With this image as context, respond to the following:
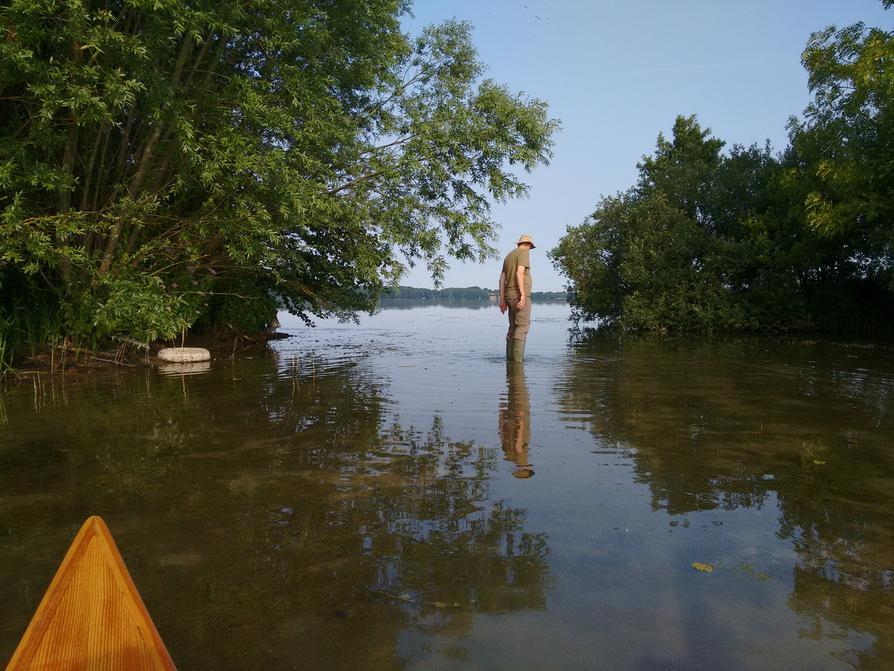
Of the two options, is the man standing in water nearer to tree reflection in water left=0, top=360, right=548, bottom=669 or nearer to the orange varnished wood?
tree reflection in water left=0, top=360, right=548, bottom=669

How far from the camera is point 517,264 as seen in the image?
1256 centimetres

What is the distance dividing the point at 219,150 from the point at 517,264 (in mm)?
5820

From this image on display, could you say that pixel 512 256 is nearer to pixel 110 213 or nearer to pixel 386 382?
pixel 386 382

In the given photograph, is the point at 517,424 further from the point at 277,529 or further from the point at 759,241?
the point at 759,241

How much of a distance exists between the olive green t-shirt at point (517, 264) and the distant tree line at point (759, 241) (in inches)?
545

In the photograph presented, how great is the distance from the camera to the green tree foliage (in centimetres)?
1017

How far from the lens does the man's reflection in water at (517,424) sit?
584 cm

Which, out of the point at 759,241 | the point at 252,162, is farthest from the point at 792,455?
the point at 759,241

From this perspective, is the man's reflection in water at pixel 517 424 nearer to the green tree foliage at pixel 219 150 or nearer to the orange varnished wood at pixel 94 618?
the orange varnished wood at pixel 94 618

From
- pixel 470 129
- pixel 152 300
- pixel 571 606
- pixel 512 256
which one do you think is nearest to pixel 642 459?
pixel 571 606

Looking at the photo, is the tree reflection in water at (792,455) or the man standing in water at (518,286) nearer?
the tree reflection in water at (792,455)

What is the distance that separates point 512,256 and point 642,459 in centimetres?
722

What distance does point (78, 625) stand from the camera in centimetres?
206

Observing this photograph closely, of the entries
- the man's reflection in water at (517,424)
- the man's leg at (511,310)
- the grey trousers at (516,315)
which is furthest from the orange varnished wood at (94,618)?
the man's leg at (511,310)
